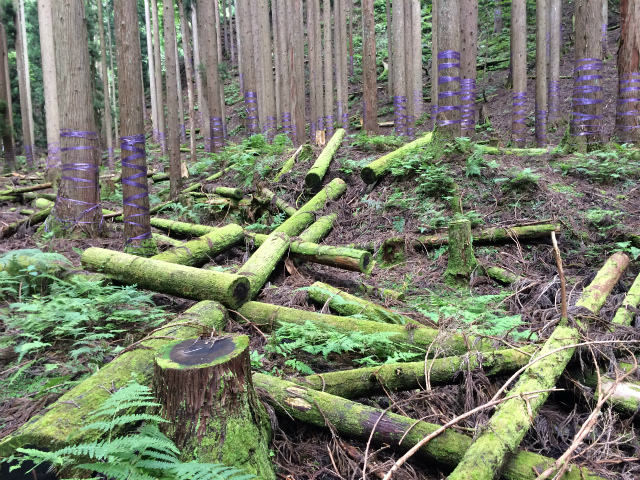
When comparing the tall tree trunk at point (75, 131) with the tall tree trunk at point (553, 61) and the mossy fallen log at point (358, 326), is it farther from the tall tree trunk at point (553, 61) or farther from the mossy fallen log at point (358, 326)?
the tall tree trunk at point (553, 61)

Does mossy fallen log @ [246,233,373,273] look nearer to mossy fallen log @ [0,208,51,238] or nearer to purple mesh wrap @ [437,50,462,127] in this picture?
purple mesh wrap @ [437,50,462,127]

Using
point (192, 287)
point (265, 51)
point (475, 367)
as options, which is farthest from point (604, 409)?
point (265, 51)

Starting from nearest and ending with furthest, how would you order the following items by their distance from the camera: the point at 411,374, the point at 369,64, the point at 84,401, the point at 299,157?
1. the point at 84,401
2. the point at 411,374
3. the point at 299,157
4. the point at 369,64

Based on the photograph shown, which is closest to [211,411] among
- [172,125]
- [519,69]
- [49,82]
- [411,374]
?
[411,374]

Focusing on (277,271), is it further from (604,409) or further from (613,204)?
(613,204)

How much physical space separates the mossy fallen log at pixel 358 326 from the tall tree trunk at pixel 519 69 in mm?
10214

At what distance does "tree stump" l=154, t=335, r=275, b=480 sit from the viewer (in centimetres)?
213

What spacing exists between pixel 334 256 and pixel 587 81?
6916mm

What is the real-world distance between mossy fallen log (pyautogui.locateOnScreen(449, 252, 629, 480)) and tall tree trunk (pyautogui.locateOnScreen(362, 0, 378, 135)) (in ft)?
34.1

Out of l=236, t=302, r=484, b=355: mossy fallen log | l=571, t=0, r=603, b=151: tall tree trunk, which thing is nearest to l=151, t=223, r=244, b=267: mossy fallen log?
l=236, t=302, r=484, b=355: mossy fallen log

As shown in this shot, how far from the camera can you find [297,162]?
945 centimetres

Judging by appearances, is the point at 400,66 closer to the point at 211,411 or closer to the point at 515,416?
the point at 515,416

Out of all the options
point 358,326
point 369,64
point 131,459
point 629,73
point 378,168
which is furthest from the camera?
point 369,64

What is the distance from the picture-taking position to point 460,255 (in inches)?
212
